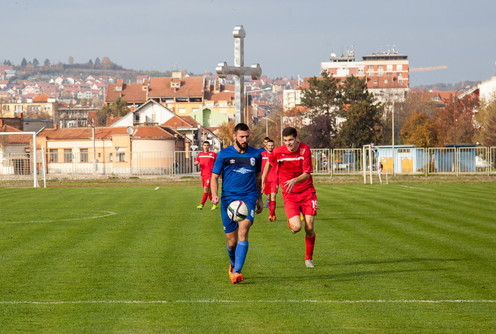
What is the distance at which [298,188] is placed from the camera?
536 inches

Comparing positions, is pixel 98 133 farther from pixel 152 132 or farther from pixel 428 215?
Result: pixel 428 215

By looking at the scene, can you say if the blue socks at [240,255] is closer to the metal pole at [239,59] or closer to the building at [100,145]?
the metal pole at [239,59]

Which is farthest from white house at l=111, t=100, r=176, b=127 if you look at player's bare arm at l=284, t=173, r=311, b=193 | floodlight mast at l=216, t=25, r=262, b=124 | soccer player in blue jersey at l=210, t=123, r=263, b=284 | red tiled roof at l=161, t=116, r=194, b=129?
soccer player in blue jersey at l=210, t=123, r=263, b=284

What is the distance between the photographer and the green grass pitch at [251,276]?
916cm

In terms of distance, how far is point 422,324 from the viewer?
8938 mm

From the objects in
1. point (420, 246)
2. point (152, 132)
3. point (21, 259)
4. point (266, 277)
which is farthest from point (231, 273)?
point (152, 132)

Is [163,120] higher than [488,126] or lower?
higher

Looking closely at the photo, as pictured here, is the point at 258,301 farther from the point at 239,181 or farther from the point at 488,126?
the point at 488,126

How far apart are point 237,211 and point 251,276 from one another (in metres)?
1.17

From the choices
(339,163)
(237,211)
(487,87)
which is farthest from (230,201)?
(487,87)

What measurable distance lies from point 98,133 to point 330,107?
1412 inches

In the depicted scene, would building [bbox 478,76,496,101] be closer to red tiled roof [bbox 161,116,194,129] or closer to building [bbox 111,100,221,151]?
building [bbox 111,100,221,151]

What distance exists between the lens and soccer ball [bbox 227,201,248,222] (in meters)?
11.9

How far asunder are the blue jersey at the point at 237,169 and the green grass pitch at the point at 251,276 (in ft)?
4.44
